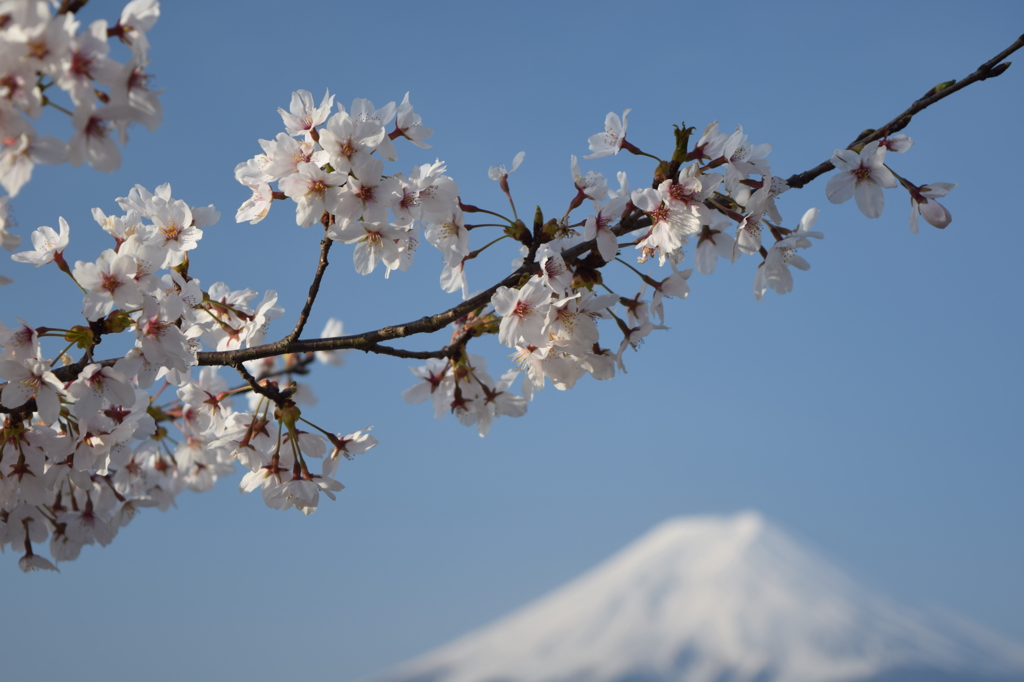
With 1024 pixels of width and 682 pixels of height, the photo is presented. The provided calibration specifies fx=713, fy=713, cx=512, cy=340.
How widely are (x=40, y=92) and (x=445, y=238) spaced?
119cm

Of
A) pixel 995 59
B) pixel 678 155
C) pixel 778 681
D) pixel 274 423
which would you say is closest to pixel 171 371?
pixel 274 423

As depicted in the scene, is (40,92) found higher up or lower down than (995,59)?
higher up

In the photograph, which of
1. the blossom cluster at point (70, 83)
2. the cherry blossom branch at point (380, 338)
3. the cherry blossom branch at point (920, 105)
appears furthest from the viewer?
the cherry blossom branch at point (380, 338)

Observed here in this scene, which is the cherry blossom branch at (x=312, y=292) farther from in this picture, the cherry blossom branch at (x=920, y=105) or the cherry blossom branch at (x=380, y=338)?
the cherry blossom branch at (x=920, y=105)

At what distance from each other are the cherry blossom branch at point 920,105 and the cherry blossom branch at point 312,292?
1.44 m

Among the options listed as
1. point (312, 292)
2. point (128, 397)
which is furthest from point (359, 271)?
point (128, 397)

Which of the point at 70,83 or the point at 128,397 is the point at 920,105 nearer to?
the point at 70,83

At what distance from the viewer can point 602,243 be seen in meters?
2.11

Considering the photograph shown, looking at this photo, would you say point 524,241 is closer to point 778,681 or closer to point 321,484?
point 321,484

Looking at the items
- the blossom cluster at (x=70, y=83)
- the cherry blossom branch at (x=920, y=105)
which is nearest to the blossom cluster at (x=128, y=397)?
the blossom cluster at (x=70, y=83)

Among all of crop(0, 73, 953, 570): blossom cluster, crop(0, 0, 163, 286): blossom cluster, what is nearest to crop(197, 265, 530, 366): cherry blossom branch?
crop(0, 73, 953, 570): blossom cluster

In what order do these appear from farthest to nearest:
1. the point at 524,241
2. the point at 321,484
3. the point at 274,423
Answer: the point at 274,423
the point at 321,484
the point at 524,241

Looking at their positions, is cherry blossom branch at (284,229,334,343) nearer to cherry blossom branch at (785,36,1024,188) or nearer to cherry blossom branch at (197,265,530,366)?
cherry blossom branch at (197,265,530,366)

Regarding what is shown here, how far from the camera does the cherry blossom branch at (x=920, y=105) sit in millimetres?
1900
